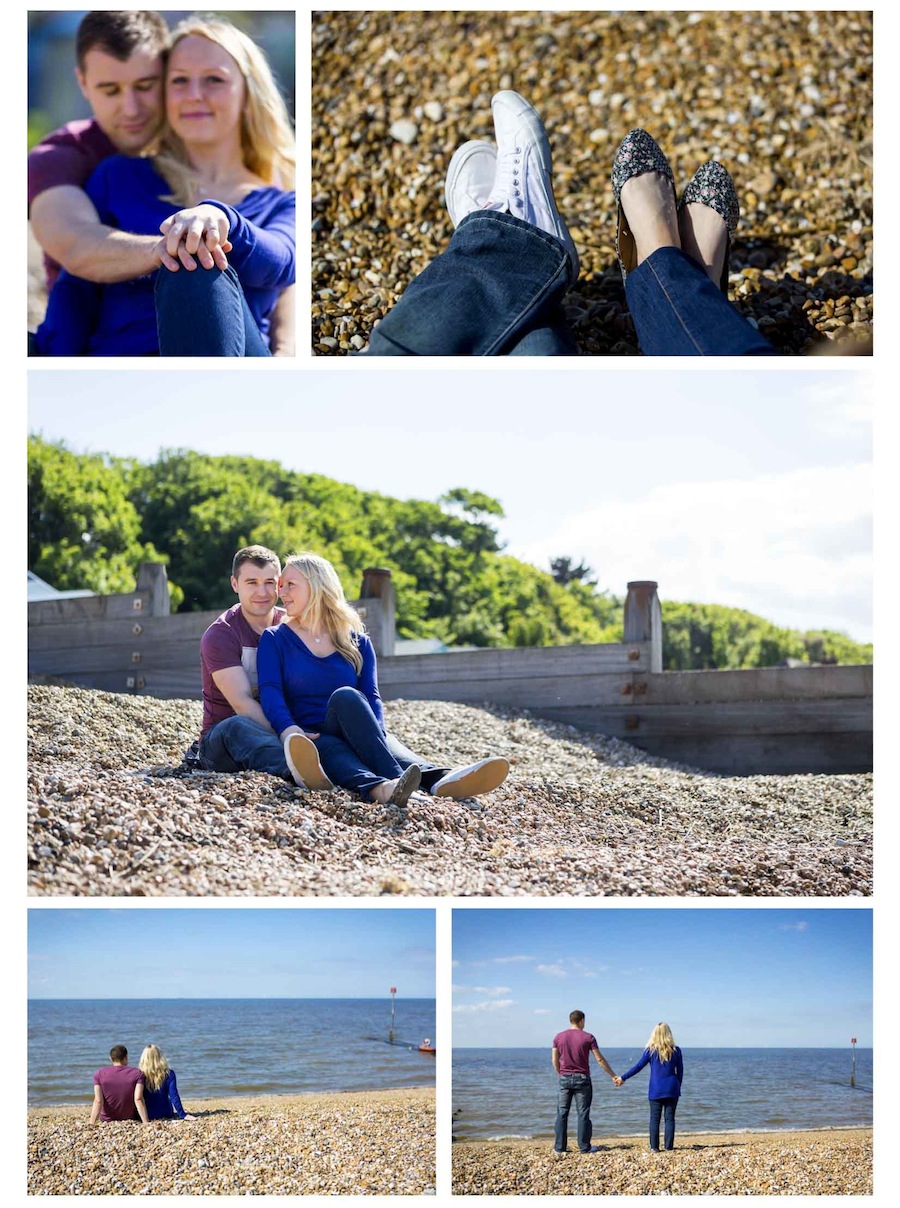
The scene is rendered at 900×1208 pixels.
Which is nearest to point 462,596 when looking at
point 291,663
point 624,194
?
point 291,663

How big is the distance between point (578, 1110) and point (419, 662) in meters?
1.51

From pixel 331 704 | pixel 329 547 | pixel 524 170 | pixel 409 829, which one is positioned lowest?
pixel 409 829

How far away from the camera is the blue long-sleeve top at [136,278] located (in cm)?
278

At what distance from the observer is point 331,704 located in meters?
2.69

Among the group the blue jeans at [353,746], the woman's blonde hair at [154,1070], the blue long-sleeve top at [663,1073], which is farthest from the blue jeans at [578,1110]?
the woman's blonde hair at [154,1070]

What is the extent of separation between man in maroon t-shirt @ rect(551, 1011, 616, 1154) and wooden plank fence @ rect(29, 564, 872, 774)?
3.33 ft

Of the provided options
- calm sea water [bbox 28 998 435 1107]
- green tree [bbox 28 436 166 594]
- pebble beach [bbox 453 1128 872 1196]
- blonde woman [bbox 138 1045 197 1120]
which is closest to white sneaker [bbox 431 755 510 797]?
calm sea water [bbox 28 998 435 1107]

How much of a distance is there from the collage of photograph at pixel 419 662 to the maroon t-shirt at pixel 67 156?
0.04ft

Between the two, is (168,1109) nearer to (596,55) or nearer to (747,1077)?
(747,1077)

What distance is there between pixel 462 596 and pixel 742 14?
2479 millimetres

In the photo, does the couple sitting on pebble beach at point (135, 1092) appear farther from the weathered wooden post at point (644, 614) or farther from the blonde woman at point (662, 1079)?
the weathered wooden post at point (644, 614)

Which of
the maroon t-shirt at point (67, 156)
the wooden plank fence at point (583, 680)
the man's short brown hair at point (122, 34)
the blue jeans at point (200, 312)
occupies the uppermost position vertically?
the man's short brown hair at point (122, 34)

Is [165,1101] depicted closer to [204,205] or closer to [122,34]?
[204,205]

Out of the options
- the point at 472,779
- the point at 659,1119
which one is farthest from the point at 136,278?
the point at 659,1119
